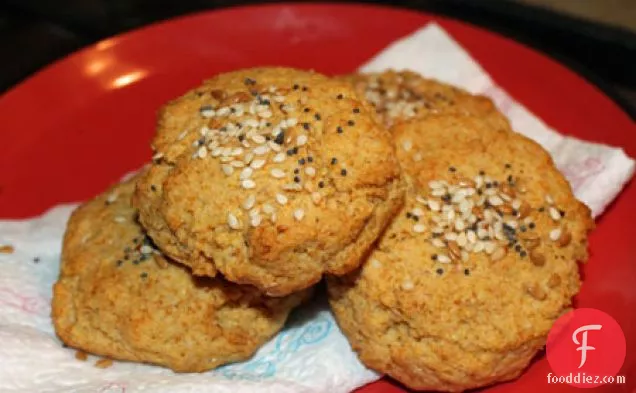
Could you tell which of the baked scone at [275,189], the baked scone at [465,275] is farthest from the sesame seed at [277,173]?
the baked scone at [465,275]

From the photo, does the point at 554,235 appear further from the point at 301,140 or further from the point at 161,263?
the point at 161,263

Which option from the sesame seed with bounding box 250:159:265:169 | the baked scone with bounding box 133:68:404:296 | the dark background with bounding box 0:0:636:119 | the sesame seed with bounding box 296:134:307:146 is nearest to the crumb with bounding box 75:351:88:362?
the baked scone with bounding box 133:68:404:296

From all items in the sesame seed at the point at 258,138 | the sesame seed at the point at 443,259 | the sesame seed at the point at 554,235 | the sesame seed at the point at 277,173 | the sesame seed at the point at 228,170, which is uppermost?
the sesame seed at the point at 258,138

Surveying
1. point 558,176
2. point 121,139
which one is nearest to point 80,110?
point 121,139

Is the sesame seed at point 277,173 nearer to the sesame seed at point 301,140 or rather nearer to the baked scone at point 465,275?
the sesame seed at point 301,140

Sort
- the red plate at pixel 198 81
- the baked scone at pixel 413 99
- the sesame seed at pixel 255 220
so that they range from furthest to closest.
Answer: the red plate at pixel 198 81 → the baked scone at pixel 413 99 → the sesame seed at pixel 255 220

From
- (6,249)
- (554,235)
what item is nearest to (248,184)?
(554,235)
